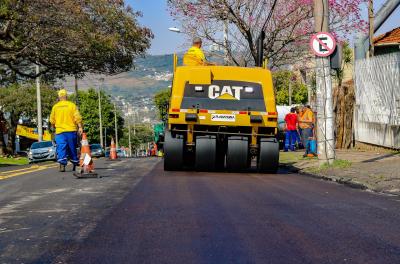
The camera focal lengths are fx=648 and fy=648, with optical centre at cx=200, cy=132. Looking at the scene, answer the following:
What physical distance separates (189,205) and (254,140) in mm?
6648

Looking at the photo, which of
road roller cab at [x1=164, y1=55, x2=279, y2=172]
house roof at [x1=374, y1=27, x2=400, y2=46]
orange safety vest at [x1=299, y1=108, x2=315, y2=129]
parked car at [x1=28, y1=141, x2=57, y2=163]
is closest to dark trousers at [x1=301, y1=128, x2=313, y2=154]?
orange safety vest at [x1=299, y1=108, x2=315, y2=129]

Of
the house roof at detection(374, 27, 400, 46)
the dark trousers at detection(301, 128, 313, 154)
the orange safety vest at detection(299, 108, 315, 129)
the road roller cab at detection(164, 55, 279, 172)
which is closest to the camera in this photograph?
the road roller cab at detection(164, 55, 279, 172)

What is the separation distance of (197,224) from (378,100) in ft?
47.1

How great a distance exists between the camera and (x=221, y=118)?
46.9 feet

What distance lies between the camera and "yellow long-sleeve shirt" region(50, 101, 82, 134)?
14070mm

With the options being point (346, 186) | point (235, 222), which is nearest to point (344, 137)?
point (346, 186)

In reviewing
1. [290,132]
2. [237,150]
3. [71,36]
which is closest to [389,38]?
[290,132]

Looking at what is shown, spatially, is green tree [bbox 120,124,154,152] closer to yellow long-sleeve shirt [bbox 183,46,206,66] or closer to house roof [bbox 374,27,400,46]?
house roof [bbox 374,27,400,46]

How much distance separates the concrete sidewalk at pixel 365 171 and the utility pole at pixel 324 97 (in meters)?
0.44

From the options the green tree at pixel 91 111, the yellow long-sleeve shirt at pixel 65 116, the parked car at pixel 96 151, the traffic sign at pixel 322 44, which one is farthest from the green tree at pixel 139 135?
the traffic sign at pixel 322 44

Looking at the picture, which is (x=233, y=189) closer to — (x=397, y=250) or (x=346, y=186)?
(x=346, y=186)

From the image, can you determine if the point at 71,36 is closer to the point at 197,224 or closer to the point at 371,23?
the point at 371,23

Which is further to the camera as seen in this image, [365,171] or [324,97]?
[324,97]

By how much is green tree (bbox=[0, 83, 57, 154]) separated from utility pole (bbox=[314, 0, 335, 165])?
42898 millimetres
